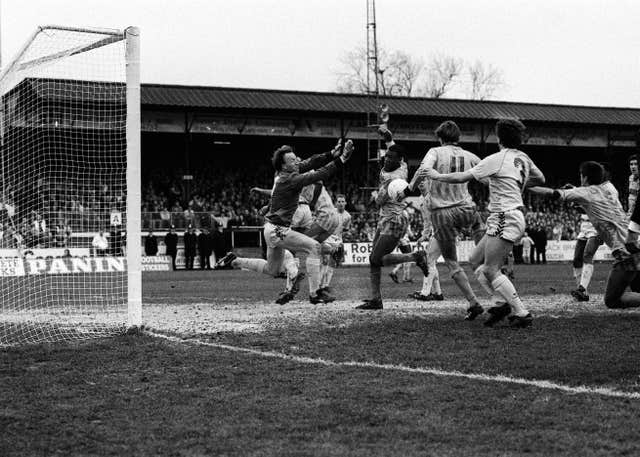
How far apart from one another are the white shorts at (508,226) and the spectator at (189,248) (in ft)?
94.6

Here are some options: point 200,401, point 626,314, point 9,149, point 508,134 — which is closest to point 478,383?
point 200,401

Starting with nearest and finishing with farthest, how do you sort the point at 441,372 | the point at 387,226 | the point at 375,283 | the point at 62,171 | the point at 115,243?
the point at 441,372 < the point at 375,283 < the point at 387,226 < the point at 62,171 < the point at 115,243

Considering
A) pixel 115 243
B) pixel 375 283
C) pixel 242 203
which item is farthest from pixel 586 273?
pixel 242 203

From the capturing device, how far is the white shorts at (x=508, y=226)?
9.93 m

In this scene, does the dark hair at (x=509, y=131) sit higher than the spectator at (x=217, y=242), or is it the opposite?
the dark hair at (x=509, y=131)

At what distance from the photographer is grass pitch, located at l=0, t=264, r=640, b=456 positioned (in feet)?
16.6

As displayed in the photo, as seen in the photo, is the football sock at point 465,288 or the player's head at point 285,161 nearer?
the football sock at point 465,288

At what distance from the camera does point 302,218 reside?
1659 centimetres

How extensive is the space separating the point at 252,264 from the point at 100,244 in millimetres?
19582

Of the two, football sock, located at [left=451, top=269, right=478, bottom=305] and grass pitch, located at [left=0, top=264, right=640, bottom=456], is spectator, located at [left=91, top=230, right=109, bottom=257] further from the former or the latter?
football sock, located at [left=451, top=269, right=478, bottom=305]

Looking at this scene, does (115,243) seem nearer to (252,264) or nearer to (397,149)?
(252,264)

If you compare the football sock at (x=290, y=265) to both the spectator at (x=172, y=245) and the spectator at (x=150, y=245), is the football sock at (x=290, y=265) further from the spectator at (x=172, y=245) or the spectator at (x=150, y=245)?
the spectator at (x=150, y=245)

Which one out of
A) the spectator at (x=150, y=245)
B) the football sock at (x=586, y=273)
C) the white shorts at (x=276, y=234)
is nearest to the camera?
the white shorts at (x=276, y=234)

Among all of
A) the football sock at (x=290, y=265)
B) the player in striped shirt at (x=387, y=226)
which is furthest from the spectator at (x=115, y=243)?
the player in striped shirt at (x=387, y=226)
